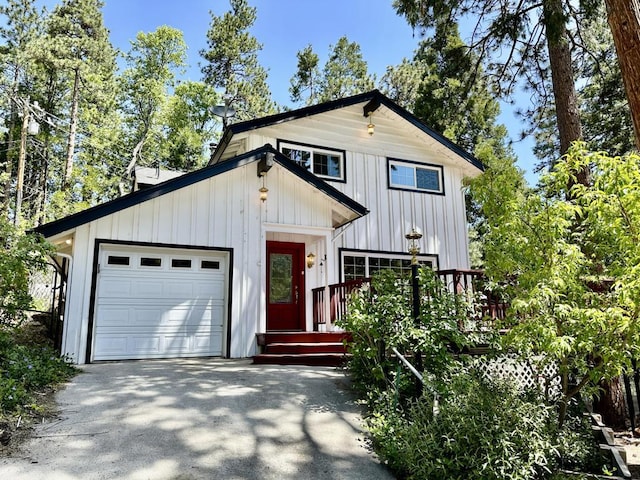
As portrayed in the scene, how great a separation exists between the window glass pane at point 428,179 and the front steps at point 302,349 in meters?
5.31

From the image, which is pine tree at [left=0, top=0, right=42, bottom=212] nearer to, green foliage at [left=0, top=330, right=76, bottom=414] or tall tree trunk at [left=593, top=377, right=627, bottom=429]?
green foliage at [left=0, top=330, right=76, bottom=414]

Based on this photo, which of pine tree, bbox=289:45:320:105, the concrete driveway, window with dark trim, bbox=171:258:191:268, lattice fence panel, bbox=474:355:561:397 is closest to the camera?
the concrete driveway

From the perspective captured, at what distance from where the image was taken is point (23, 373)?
486 cm

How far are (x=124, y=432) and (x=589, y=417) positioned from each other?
5.08 metres

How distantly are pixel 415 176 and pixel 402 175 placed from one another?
41 cm

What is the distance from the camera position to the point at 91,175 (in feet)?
74.7

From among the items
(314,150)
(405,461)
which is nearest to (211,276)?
(314,150)

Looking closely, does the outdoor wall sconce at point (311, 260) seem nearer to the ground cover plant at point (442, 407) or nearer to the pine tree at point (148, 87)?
the ground cover plant at point (442, 407)

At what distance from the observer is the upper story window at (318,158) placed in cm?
1015

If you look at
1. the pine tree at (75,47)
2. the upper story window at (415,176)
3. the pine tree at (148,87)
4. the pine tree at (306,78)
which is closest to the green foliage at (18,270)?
the upper story window at (415,176)

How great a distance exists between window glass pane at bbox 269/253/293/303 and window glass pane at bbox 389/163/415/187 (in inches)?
141

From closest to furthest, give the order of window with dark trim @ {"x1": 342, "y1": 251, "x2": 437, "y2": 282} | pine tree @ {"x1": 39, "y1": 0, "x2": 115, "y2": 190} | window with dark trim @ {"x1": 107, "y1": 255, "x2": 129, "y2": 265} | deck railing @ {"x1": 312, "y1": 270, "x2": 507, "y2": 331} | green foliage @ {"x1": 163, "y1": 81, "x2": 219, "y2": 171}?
1. deck railing @ {"x1": 312, "y1": 270, "x2": 507, "y2": 331}
2. window with dark trim @ {"x1": 107, "y1": 255, "x2": 129, "y2": 265}
3. window with dark trim @ {"x1": 342, "y1": 251, "x2": 437, "y2": 282}
4. pine tree @ {"x1": 39, "y1": 0, "x2": 115, "y2": 190}
5. green foliage @ {"x1": 163, "y1": 81, "x2": 219, "y2": 171}

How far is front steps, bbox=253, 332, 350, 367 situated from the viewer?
23.6 ft

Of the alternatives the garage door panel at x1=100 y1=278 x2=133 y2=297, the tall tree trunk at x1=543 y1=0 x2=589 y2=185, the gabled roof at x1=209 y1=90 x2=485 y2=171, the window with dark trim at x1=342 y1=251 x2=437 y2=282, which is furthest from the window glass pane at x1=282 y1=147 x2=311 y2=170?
the tall tree trunk at x1=543 y1=0 x2=589 y2=185
